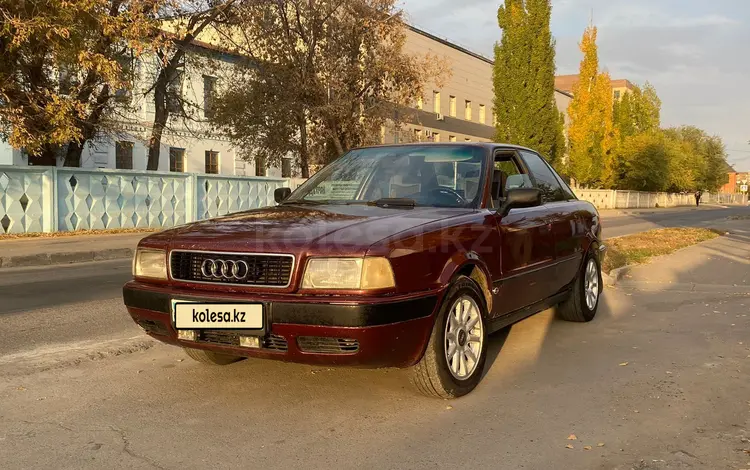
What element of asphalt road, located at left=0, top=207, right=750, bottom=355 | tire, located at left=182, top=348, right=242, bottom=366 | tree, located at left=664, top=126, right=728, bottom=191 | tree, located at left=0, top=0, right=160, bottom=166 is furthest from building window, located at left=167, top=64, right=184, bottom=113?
tree, located at left=664, top=126, right=728, bottom=191

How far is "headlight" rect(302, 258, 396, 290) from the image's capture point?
3.30 m

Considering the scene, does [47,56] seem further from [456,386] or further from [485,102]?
[485,102]

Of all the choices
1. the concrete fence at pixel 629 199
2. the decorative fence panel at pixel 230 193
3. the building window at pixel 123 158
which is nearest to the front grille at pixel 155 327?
the decorative fence panel at pixel 230 193

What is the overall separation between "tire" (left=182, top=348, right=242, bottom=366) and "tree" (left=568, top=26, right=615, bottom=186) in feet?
155

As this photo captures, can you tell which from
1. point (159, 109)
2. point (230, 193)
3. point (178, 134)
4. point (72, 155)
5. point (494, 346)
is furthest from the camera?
point (178, 134)

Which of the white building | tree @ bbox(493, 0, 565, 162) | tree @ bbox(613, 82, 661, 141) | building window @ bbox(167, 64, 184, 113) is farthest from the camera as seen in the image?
tree @ bbox(613, 82, 661, 141)

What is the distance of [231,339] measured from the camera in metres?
3.55

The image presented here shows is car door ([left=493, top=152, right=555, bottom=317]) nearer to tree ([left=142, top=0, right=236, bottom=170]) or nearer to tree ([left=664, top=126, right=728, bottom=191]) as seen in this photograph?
tree ([left=142, top=0, right=236, bottom=170])

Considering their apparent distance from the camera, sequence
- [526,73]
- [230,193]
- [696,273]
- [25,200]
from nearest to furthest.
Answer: [696,273], [25,200], [230,193], [526,73]

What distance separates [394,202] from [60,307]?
4412 mm

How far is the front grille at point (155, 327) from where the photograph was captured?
12.4ft

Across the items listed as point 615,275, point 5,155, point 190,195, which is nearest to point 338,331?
point 615,275

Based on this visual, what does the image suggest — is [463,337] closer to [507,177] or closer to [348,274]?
[348,274]

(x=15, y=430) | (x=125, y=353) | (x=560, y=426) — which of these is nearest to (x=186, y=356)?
(x=125, y=353)
